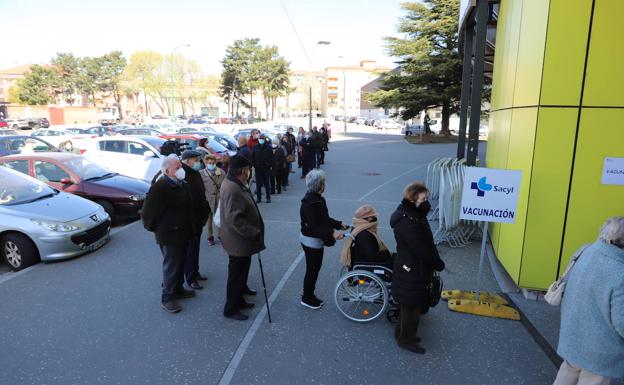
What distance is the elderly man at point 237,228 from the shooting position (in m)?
4.08

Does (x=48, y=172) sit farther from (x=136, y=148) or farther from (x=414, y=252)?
(x=414, y=252)

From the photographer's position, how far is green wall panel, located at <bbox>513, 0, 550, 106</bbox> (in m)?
4.46

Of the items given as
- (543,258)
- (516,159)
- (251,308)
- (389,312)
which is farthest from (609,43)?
(251,308)

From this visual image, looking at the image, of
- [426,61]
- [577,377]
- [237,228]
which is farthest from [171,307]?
[426,61]

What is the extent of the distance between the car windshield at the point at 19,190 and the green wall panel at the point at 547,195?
7.23 m

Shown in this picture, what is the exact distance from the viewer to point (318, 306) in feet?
15.3

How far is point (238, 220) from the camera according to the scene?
13.4 feet

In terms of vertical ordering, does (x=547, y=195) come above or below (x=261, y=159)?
above

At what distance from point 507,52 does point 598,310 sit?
462cm

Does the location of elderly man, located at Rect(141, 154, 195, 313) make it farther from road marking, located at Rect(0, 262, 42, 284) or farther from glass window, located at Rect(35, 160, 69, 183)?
glass window, located at Rect(35, 160, 69, 183)

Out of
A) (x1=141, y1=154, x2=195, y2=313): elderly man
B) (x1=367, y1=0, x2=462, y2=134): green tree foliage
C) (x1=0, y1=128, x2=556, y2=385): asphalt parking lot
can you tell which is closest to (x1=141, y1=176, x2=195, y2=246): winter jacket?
(x1=141, y1=154, x2=195, y2=313): elderly man

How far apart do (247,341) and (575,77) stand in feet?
14.5

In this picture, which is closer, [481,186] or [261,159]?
[481,186]

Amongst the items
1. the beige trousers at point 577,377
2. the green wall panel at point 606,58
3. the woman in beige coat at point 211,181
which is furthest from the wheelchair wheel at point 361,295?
the woman in beige coat at point 211,181
